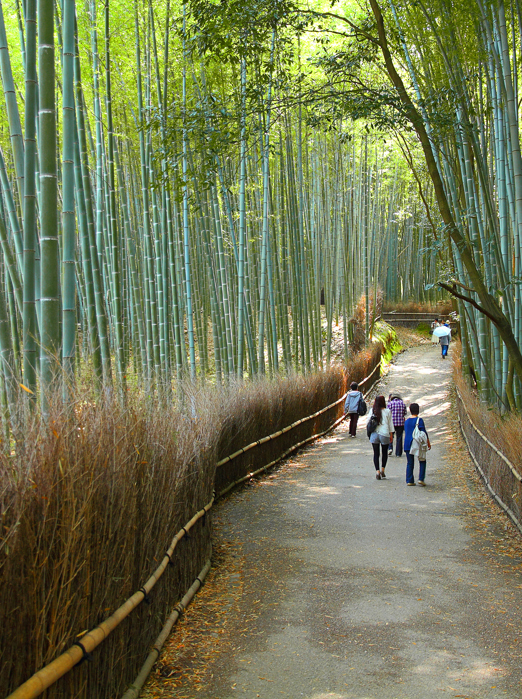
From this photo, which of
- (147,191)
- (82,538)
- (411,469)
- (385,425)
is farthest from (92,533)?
(385,425)

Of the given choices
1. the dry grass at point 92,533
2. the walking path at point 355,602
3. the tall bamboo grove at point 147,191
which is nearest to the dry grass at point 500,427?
the walking path at point 355,602

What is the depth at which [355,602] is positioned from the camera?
12.0 ft

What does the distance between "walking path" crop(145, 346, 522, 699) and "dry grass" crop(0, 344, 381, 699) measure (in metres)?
0.32

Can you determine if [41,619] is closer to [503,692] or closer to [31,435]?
[31,435]

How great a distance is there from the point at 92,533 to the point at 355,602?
1.86 metres

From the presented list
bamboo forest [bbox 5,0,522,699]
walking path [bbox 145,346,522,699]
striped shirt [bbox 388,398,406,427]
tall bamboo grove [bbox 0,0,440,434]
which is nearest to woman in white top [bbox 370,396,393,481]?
walking path [bbox 145,346,522,699]

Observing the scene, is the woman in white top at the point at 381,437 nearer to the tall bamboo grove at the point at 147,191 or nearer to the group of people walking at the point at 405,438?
the group of people walking at the point at 405,438

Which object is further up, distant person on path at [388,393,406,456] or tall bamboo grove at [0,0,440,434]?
tall bamboo grove at [0,0,440,434]

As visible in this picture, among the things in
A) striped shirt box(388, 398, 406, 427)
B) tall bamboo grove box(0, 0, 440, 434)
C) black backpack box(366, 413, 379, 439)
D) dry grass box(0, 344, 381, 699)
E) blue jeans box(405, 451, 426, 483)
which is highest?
tall bamboo grove box(0, 0, 440, 434)

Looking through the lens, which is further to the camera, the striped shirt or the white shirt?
the striped shirt

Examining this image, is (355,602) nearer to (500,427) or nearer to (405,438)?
(500,427)

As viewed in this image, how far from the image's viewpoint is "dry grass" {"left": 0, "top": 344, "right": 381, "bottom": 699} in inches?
74.8

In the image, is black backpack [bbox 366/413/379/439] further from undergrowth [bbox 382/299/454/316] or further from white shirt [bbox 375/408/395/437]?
undergrowth [bbox 382/299/454/316]

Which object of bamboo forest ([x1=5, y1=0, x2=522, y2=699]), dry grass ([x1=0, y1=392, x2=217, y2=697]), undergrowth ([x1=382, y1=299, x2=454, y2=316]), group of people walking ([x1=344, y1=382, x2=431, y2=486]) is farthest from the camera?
undergrowth ([x1=382, y1=299, x2=454, y2=316])
